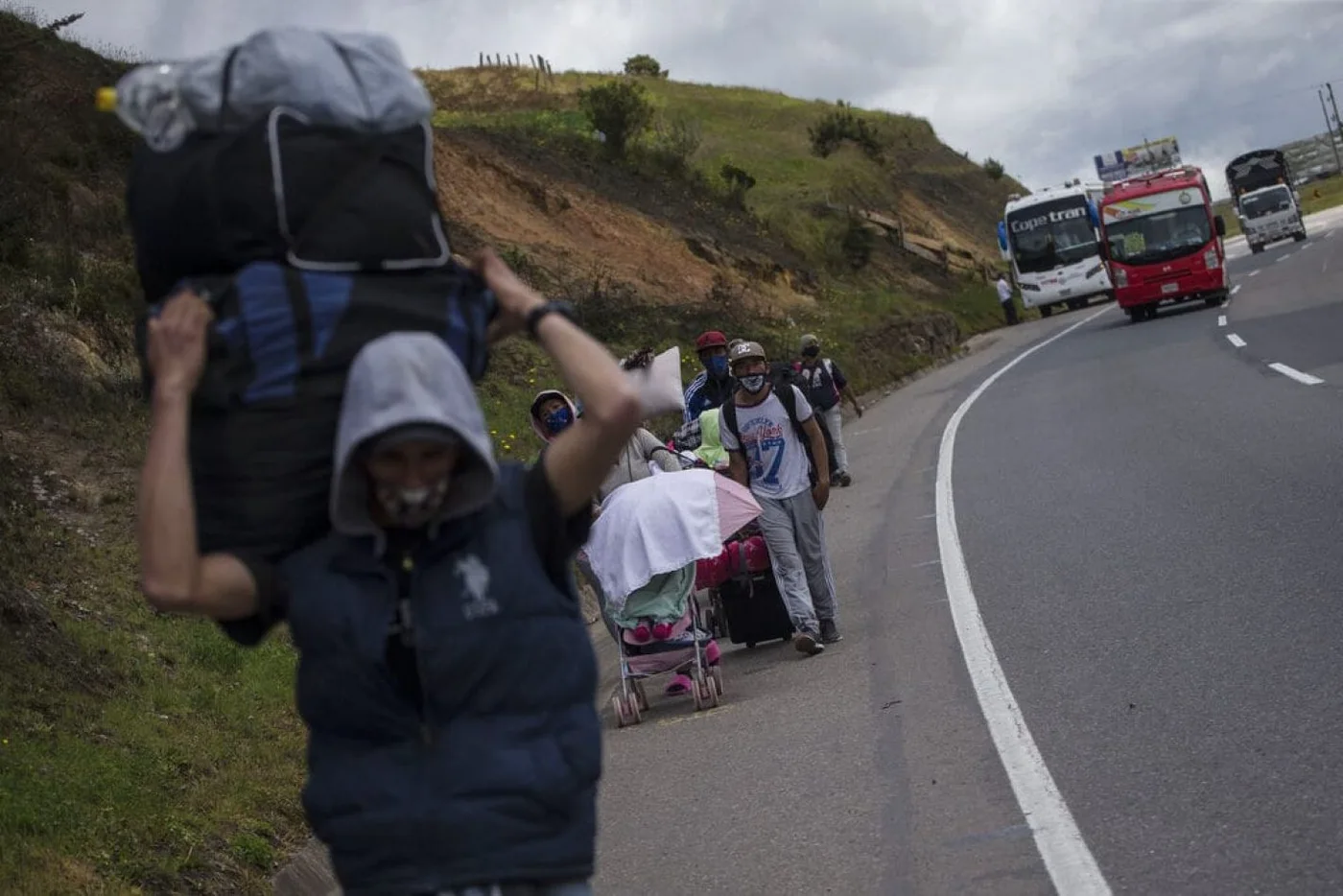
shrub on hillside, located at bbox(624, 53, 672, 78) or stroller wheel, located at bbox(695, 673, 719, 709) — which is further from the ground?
shrub on hillside, located at bbox(624, 53, 672, 78)

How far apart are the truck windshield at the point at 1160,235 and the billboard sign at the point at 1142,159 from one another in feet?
183

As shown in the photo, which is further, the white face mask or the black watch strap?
the white face mask

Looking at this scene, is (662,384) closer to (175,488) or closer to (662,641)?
(662,641)

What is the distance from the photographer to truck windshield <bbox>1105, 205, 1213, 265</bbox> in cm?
4219

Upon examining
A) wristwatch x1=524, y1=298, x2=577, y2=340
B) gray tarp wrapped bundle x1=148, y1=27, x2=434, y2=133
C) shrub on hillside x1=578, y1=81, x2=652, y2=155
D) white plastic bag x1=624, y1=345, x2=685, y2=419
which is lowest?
white plastic bag x1=624, y1=345, x2=685, y2=419

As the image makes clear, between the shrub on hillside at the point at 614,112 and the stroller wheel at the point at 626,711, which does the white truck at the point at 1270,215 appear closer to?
the shrub on hillside at the point at 614,112

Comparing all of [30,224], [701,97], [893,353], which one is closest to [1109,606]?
[30,224]

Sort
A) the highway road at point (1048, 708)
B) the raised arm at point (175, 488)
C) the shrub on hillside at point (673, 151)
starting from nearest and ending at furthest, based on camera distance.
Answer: the raised arm at point (175, 488)
the highway road at point (1048, 708)
the shrub on hillside at point (673, 151)

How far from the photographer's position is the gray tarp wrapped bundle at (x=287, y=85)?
134 inches

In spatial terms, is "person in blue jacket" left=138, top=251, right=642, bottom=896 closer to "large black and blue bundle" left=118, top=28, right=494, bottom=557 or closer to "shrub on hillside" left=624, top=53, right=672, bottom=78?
Result: "large black and blue bundle" left=118, top=28, right=494, bottom=557

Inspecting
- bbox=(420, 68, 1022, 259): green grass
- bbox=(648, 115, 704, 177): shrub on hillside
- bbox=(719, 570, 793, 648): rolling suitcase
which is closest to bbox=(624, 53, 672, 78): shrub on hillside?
bbox=(420, 68, 1022, 259): green grass

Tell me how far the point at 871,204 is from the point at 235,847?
217 ft

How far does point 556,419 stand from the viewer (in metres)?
10.7

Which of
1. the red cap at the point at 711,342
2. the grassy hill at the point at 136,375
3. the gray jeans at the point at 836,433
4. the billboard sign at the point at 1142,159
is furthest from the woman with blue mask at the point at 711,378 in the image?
the billboard sign at the point at 1142,159
